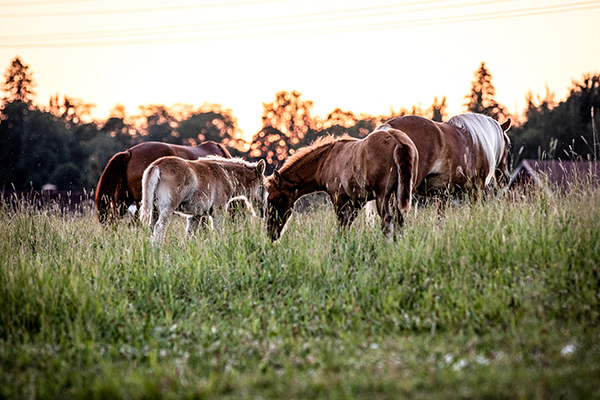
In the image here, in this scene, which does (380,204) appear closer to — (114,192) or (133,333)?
(133,333)

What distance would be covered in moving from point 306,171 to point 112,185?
4.52 metres

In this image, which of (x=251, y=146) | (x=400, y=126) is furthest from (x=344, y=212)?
(x=251, y=146)

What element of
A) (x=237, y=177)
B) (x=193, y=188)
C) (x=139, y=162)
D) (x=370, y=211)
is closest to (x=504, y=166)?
(x=370, y=211)

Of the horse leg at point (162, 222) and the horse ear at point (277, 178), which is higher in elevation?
the horse ear at point (277, 178)

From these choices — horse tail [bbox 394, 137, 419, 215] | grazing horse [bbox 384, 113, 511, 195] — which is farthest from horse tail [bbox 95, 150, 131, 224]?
horse tail [bbox 394, 137, 419, 215]

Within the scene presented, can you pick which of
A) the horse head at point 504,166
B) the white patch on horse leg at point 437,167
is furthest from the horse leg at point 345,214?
the horse head at point 504,166

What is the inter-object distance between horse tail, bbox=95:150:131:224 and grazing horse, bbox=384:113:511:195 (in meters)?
5.60

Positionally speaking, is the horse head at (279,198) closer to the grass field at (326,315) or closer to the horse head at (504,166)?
the grass field at (326,315)

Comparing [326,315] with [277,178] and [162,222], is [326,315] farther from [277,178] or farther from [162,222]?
[162,222]

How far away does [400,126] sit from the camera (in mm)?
8562

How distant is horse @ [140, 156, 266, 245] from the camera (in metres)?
8.90

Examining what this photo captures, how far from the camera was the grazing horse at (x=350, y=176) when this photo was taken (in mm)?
7184

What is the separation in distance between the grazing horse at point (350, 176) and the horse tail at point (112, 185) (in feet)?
12.3

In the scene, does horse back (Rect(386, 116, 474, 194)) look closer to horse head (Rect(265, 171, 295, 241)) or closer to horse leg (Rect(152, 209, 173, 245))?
horse head (Rect(265, 171, 295, 241))
